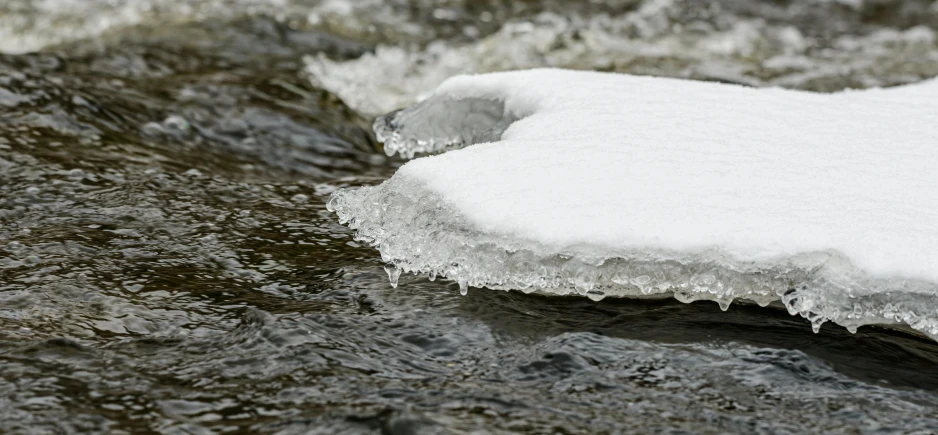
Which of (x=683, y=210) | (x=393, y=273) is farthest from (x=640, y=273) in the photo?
(x=393, y=273)

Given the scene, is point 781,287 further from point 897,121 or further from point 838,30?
point 838,30

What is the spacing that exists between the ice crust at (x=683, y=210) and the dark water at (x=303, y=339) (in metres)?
0.15

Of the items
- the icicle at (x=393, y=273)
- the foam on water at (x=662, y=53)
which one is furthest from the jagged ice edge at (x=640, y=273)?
the foam on water at (x=662, y=53)

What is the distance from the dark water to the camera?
7.35ft

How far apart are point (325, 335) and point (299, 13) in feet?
18.0

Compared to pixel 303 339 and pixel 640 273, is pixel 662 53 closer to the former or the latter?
pixel 640 273

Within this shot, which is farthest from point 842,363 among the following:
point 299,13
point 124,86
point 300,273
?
point 299,13

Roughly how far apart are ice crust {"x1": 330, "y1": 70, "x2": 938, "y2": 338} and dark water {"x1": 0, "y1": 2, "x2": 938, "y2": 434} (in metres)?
0.15

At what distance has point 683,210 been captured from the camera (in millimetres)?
2691

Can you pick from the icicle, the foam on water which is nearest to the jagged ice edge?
the icicle

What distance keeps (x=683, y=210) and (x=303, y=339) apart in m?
1.08

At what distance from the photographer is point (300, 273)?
10.0 ft

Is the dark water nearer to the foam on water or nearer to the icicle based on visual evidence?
the icicle

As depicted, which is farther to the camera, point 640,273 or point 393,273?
point 393,273
